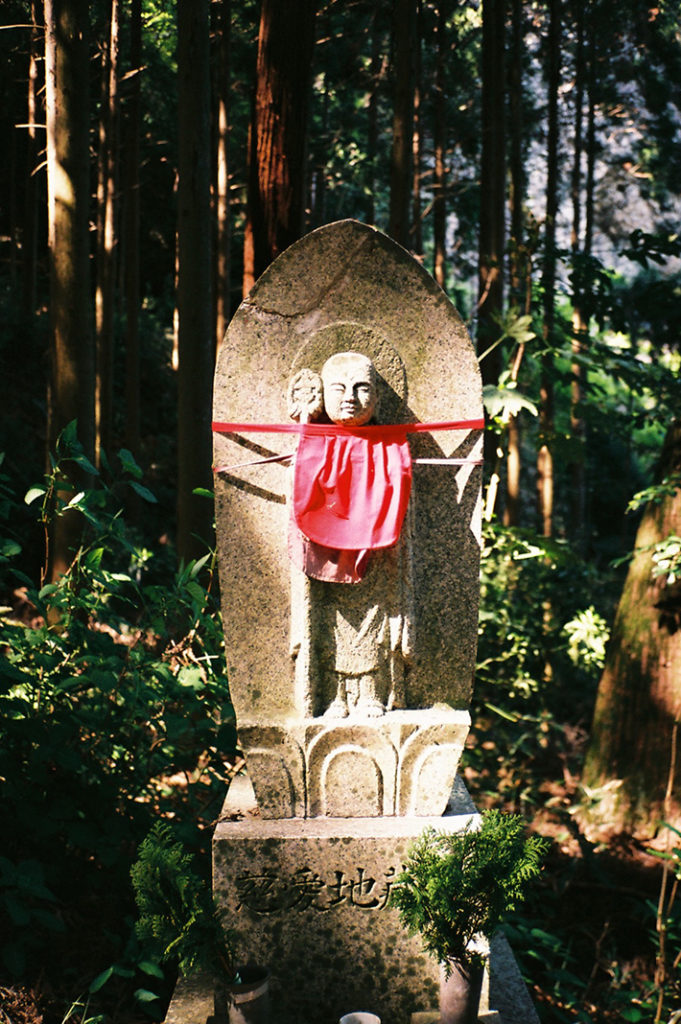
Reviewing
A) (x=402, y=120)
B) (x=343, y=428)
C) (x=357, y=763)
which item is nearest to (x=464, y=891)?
(x=357, y=763)

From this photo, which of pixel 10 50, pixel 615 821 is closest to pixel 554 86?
pixel 10 50

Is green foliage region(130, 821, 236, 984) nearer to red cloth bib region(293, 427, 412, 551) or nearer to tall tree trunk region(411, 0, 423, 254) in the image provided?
red cloth bib region(293, 427, 412, 551)

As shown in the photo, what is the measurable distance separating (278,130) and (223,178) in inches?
196

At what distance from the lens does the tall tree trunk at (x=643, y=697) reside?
495 centimetres

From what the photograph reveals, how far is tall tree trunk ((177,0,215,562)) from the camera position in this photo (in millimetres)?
4895

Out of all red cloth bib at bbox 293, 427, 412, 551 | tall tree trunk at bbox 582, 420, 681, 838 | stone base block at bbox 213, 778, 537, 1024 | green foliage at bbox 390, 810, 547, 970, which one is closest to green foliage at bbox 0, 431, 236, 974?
stone base block at bbox 213, 778, 537, 1024

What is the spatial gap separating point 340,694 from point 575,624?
11.8 feet

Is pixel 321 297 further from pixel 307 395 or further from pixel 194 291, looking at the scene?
pixel 194 291

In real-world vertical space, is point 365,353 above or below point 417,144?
below

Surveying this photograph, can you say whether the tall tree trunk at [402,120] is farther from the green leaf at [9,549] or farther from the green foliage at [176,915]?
the green foliage at [176,915]

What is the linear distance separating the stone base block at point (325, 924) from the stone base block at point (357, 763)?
16cm

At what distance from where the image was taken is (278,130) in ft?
14.4

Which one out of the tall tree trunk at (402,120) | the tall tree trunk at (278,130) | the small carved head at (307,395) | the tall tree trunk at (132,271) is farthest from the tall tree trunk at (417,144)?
the small carved head at (307,395)

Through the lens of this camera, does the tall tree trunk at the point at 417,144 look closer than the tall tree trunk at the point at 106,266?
No
